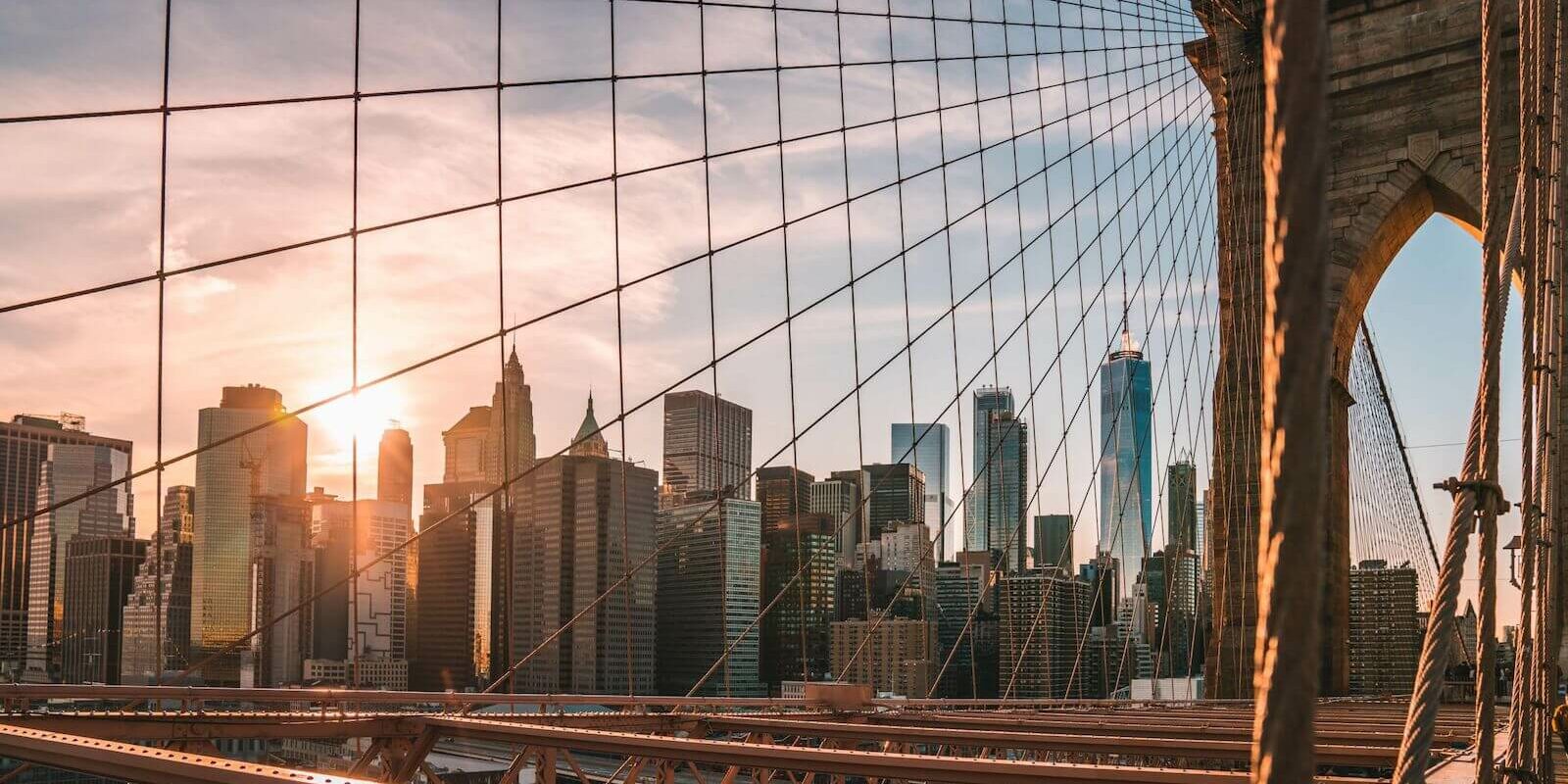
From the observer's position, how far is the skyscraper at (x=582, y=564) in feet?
49.4

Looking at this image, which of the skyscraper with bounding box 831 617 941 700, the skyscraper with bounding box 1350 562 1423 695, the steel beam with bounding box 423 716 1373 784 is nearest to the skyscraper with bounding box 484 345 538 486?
the steel beam with bounding box 423 716 1373 784

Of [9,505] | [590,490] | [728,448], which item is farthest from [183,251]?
[728,448]

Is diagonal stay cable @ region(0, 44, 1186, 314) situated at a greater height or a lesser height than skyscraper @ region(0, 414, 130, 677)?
greater

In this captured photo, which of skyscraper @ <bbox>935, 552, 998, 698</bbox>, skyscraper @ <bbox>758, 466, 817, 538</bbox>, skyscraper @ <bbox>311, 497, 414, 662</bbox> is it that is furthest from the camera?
skyscraper @ <bbox>935, 552, 998, 698</bbox>

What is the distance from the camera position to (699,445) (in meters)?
17.0

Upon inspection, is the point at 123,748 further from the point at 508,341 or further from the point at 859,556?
the point at 859,556

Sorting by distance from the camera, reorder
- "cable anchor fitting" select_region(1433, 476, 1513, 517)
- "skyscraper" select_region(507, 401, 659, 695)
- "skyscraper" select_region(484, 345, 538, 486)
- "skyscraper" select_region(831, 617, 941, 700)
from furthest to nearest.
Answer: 1. "skyscraper" select_region(831, 617, 941, 700)
2. "skyscraper" select_region(507, 401, 659, 695)
3. "skyscraper" select_region(484, 345, 538, 486)
4. "cable anchor fitting" select_region(1433, 476, 1513, 517)

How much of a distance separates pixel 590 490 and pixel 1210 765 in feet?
29.1

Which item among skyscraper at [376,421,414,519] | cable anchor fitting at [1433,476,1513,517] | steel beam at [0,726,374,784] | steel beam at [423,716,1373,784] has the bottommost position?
steel beam at [423,716,1373,784]

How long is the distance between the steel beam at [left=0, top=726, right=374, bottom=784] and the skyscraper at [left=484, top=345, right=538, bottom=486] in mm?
5213

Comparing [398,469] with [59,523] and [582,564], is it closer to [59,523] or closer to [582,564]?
[59,523]

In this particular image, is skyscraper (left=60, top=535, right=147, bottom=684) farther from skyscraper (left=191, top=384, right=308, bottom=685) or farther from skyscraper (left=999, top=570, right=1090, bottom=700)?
skyscraper (left=999, top=570, right=1090, bottom=700)

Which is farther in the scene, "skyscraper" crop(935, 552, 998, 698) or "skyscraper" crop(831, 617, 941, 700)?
A: "skyscraper" crop(935, 552, 998, 698)

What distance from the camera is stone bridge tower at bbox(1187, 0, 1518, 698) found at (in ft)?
Answer: 47.7
